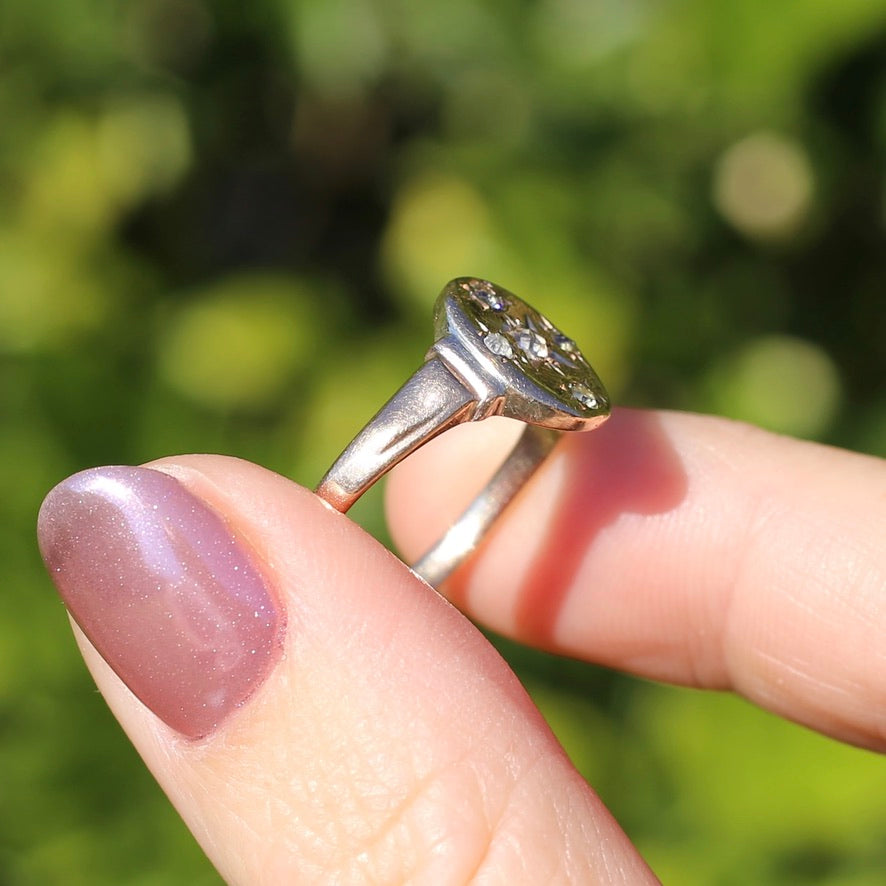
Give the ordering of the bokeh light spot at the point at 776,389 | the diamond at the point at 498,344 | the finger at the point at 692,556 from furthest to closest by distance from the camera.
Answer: the bokeh light spot at the point at 776,389
the finger at the point at 692,556
the diamond at the point at 498,344

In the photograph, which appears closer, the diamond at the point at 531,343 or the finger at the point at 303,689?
the finger at the point at 303,689

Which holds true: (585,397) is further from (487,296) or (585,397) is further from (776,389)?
(776,389)

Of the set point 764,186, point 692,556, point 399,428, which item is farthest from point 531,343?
point 764,186

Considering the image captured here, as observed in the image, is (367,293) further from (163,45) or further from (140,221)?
(163,45)

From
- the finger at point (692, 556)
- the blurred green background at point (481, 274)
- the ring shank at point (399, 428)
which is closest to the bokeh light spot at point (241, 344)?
the blurred green background at point (481, 274)

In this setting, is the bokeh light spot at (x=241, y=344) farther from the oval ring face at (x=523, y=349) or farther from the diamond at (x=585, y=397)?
the diamond at (x=585, y=397)

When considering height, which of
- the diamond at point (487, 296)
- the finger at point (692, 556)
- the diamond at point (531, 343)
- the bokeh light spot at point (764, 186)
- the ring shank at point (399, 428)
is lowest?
the finger at point (692, 556)

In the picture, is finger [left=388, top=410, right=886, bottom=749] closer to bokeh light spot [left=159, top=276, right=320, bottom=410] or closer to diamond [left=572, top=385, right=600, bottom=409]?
diamond [left=572, top=385, right=600, bottom=409]

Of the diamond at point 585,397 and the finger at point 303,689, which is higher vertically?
the diamond at point 585,397
